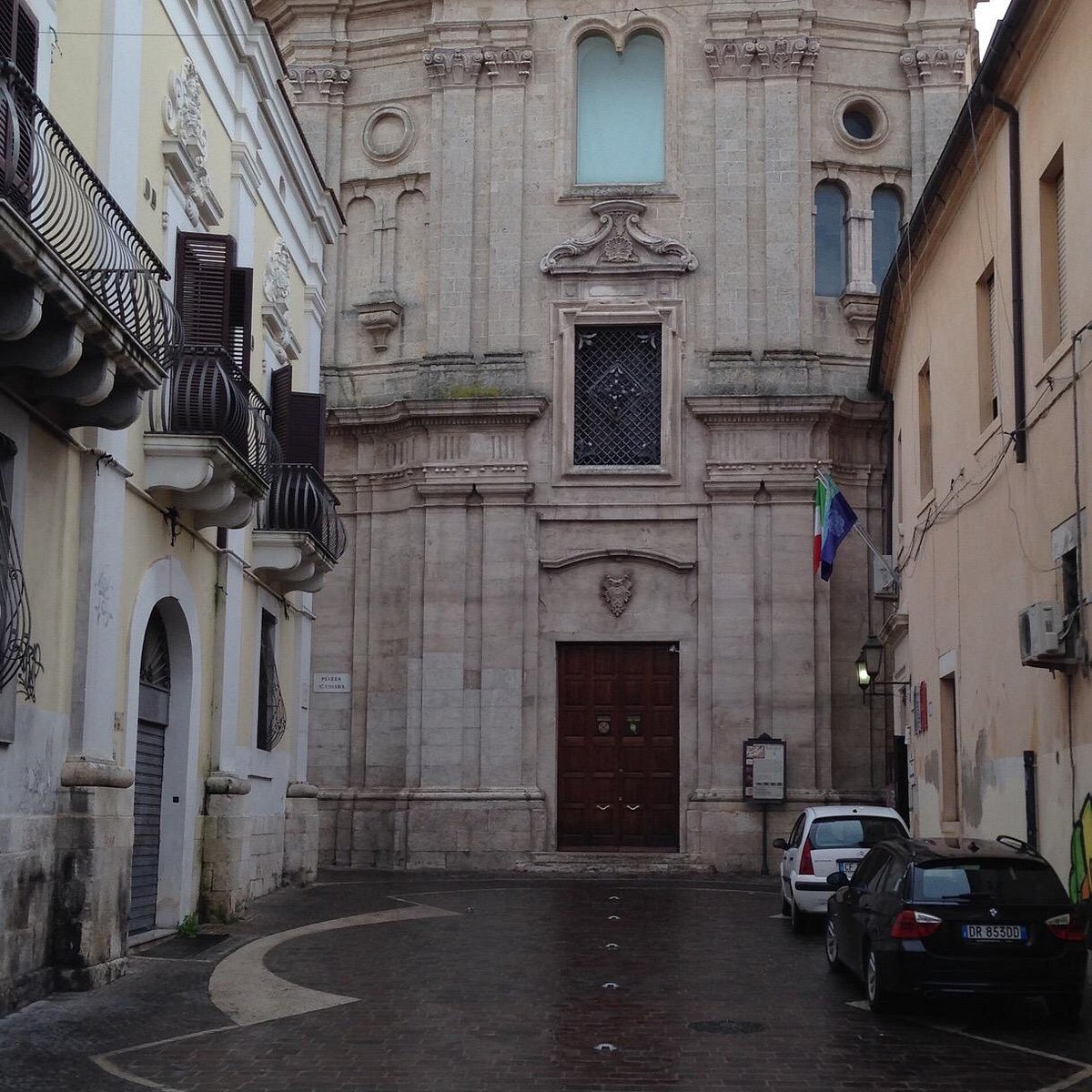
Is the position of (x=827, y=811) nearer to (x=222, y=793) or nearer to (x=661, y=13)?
(x=222, y=793)

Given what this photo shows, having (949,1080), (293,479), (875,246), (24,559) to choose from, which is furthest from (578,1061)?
(875,246)

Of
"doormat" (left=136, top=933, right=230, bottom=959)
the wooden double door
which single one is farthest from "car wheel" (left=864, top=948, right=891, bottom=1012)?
the wooden double door

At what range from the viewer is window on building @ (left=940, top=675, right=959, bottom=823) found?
20906mm

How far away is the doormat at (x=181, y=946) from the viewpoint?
15.2m

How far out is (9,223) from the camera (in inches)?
373

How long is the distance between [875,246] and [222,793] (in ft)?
61.3

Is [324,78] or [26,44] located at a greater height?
[324,78]

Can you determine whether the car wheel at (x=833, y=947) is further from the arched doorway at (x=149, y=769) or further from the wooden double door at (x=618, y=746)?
the wooden double door at (x=618, y=746)

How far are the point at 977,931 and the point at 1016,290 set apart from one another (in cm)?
793

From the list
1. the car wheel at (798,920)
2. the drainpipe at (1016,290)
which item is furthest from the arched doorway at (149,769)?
the drainpipe at (1016,290)

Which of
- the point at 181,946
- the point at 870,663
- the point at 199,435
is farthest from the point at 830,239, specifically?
the point at 181,946

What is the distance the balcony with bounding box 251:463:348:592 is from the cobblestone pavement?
15.4 feet

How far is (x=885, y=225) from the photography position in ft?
104

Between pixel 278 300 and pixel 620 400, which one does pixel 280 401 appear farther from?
pixel 620 400
